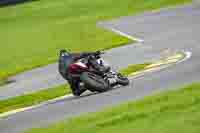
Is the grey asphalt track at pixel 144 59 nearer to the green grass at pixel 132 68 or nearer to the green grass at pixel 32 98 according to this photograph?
the green grass at pixel 132 68

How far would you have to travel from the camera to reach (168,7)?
35562 mm

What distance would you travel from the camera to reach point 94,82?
50.4 ft

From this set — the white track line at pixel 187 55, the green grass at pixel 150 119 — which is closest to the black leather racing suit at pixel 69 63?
the green grass at pixel 150 119

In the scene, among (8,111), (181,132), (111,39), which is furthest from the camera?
(111,39)

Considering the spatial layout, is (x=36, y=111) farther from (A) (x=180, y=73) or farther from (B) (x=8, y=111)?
(A) (x=180, y=73)

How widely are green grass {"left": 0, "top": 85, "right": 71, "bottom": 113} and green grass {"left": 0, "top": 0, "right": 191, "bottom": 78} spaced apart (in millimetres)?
5778

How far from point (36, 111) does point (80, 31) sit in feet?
55.8

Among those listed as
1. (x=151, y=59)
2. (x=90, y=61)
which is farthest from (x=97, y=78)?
(x=151, y=59)

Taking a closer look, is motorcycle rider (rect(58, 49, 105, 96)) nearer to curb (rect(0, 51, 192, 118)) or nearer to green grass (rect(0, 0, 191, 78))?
curb (rect(0, 51, 192, 118))

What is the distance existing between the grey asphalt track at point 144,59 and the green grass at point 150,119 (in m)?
2.12

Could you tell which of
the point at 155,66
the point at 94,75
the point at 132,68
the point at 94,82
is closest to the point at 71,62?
the point at 94,75

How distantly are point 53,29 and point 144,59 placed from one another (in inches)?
506

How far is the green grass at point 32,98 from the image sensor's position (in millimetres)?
16922

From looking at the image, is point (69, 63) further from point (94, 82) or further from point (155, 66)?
point (155, 66)
